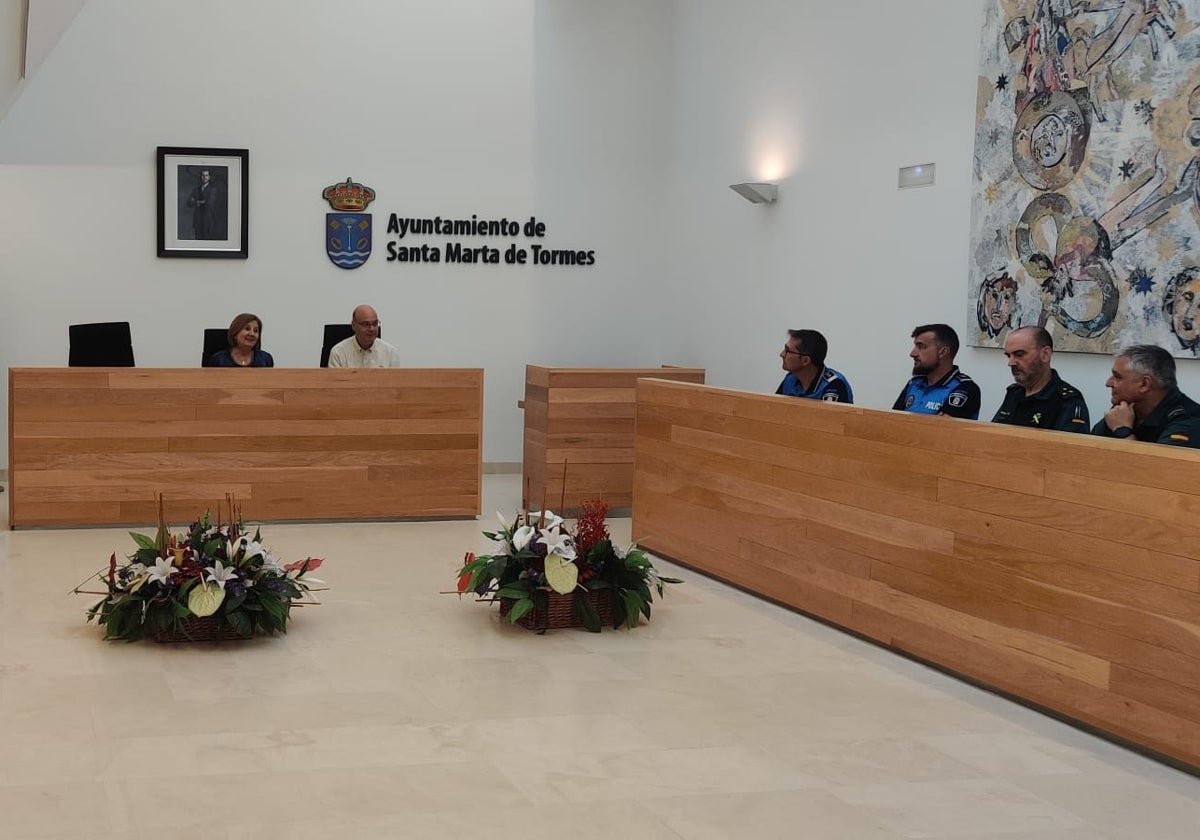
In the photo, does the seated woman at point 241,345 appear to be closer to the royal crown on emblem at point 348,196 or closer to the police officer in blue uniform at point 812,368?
the royal crown on emblem at point 348,196

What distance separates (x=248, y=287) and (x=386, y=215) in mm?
1111

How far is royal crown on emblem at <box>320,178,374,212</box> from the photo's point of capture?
9.68 meters

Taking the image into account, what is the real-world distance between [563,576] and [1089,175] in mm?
2962

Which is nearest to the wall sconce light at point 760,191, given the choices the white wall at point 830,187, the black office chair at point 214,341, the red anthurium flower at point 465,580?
the white wall at point 830,187

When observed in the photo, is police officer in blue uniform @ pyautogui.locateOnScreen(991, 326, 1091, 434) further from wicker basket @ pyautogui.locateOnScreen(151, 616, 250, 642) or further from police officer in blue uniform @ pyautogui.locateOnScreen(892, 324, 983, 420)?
wicker basket @ pyautogui.locateOnScreen(151, 616, 250, 642)

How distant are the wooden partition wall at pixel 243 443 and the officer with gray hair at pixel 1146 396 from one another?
4018mm

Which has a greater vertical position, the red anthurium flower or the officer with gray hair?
the officer with gray hair

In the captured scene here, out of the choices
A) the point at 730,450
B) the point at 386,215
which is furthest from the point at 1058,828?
the point at 386,215

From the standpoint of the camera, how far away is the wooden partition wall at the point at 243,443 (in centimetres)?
720

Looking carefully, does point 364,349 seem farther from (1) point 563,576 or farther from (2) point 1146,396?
(2) point 1146,396

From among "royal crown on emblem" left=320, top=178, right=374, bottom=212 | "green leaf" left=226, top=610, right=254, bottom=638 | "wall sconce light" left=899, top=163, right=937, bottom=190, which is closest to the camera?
"green leaf" left=226, top=610, right=254, bottom=638

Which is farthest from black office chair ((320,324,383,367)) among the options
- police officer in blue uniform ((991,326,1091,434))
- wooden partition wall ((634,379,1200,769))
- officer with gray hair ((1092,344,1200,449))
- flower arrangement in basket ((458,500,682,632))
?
officer with gray hair ((1092,344,1200,449))

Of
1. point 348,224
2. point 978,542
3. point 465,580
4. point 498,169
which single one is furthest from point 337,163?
point 978,542

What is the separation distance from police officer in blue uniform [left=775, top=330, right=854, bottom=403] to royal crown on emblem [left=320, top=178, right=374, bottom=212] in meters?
4.29
